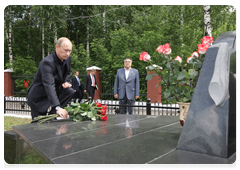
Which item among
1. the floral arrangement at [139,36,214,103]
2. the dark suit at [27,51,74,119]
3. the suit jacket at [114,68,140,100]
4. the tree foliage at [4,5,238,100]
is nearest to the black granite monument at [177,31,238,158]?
the floral arrangement at [139,36,214,103]

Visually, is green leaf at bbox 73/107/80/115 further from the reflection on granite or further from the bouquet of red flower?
the reflection on granite

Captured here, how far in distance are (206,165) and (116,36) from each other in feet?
41.2

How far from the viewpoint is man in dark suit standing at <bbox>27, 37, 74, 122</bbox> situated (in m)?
2.78

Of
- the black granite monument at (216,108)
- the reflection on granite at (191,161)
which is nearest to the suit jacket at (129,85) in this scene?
the black granite monument at (216,108)

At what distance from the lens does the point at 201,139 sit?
5.21ft

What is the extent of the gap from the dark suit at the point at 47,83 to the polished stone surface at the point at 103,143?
1.71 ft

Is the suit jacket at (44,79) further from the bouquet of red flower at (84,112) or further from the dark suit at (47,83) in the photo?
the bouquet of red flower at (84,112)

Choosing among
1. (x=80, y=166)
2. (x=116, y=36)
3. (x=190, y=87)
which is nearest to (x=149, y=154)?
(x=80, y=166)

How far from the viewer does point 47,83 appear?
278 cm

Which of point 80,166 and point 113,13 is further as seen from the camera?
point 113,13

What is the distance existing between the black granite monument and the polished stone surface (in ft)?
0.50

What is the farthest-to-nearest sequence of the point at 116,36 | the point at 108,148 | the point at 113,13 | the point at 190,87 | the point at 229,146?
1. the point at 113,13
2. the point at 116,36
3. the point at 190,87
4. the point at 108,148
5. the point at 229,146

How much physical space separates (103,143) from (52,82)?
138 centimetres

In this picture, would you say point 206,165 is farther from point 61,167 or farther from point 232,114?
point 61,167
